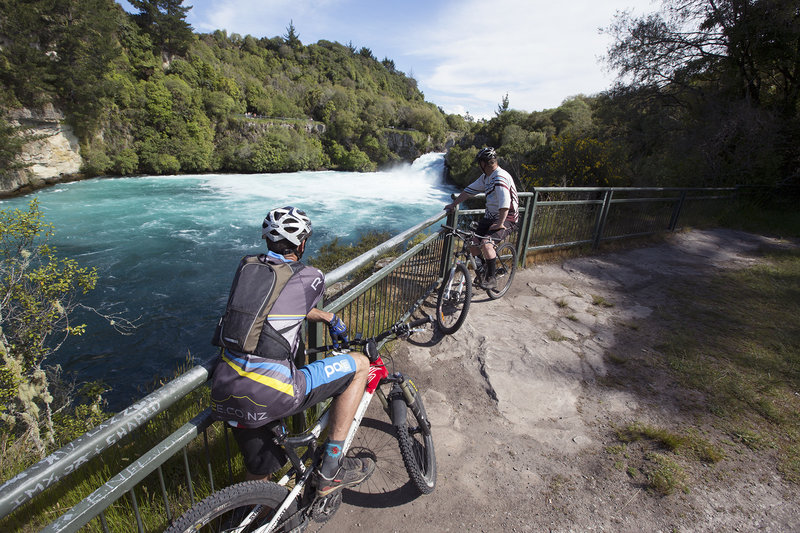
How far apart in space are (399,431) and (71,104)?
41900mm

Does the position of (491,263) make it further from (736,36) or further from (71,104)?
(71,104)

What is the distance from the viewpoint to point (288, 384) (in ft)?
5.38

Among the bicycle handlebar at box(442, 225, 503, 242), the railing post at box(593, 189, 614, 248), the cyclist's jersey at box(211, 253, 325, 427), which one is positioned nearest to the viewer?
the cyclist's jersey at box(211, 253, 325, 427)

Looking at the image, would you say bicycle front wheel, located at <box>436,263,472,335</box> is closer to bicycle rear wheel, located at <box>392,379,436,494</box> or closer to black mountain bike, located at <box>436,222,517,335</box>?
black mountain bike, located at <box>436,222,517,335</box>

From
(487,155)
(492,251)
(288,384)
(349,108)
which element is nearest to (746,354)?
(492,251)

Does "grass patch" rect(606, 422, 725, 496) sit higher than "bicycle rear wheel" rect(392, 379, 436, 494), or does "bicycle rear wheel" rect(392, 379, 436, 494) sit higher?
"bicycle rear wheel" rect(392, 379, 436, 494)

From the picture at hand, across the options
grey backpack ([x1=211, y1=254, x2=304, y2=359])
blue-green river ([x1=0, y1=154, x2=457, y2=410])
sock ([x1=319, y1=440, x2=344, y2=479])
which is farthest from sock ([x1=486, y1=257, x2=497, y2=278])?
blue-green river ([x1=0, y1=154, x2=457, y2=410])

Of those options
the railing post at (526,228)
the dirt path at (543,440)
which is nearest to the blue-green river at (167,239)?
the dirt path at (543,440)

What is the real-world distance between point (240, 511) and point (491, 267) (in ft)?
12.5

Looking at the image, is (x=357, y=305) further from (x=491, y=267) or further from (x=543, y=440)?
(x=491, y=267)

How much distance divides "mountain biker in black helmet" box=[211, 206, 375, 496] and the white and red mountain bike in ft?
0.27

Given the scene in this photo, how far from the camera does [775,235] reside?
32.1ft

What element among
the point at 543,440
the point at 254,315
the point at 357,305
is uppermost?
the point at 254,315

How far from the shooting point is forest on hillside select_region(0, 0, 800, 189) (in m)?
11.6
